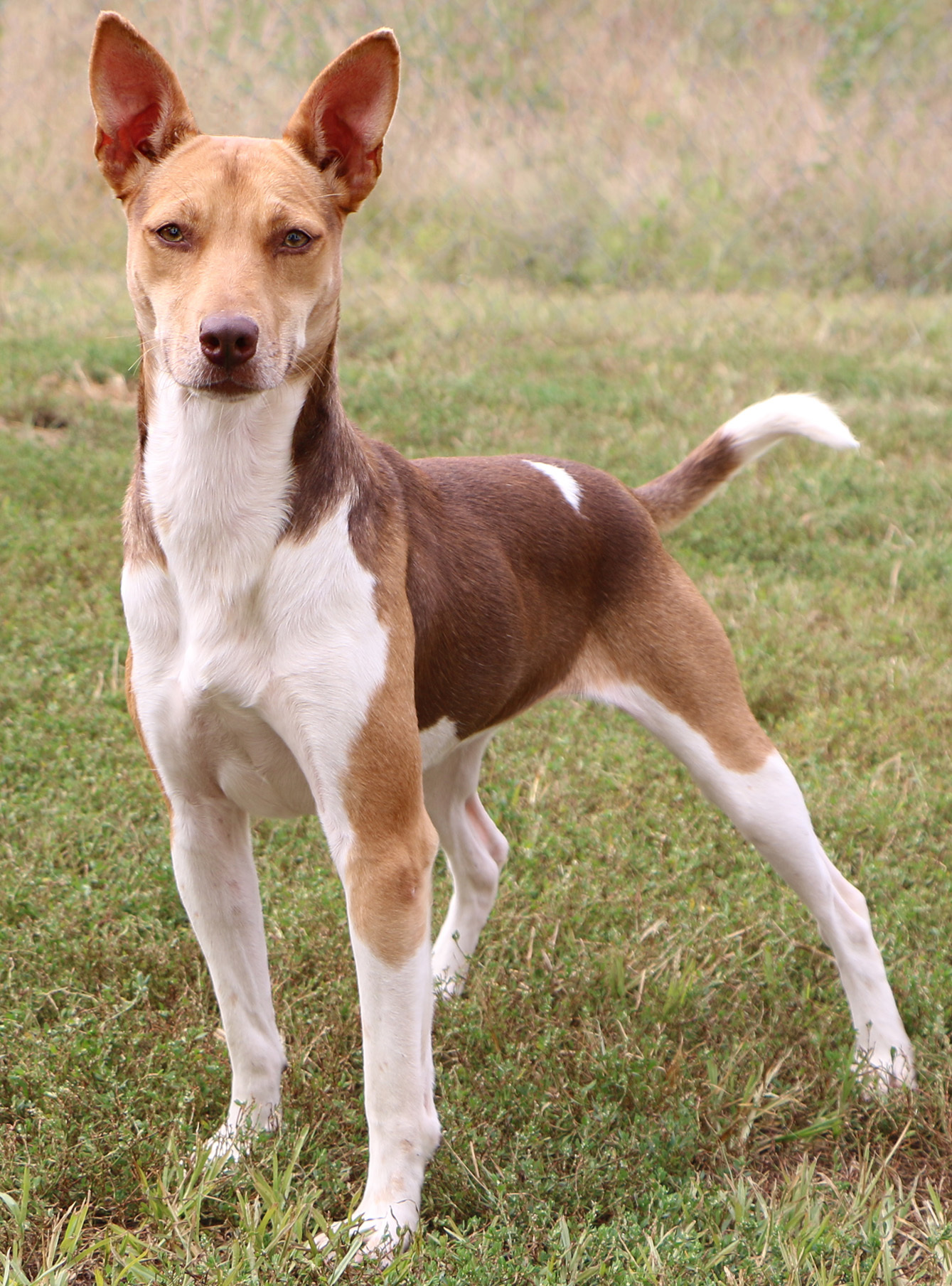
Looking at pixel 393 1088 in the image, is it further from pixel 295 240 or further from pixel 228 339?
pixel 295 240

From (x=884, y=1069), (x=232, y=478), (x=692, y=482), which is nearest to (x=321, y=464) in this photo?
(x=232, y=478)

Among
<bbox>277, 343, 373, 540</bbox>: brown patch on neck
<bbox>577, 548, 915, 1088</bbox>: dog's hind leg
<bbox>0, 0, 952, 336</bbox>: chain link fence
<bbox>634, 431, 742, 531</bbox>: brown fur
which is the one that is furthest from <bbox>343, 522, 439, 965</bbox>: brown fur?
<bbox>0, 0, 952, 336</bbox>: chain link fence

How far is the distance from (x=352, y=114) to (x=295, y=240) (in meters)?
0.41

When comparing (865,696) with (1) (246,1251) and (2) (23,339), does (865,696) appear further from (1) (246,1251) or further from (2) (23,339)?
(2) (23,339)

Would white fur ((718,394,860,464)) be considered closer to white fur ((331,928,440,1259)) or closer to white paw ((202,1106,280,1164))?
white fur ((331,928,440,1259))

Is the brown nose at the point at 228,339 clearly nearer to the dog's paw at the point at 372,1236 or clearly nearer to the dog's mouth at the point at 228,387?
the dog's mouth at the point at 228,387

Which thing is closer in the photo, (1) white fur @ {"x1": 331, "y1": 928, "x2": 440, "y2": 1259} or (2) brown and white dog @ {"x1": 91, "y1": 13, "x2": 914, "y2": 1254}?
(2) brown and white dog @ {"x1": 91, "y1": 13, "x2": 914, "y2": 1254}

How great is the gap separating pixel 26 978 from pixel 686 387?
19.0 ft

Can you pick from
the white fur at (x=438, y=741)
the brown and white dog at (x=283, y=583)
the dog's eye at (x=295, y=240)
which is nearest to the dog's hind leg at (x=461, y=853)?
the white fur at (x=438, y=741)

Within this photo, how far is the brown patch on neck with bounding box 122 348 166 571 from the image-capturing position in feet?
8.50

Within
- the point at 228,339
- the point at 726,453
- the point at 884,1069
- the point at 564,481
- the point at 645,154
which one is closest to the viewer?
the point at 228,339

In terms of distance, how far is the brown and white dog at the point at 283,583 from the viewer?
2.41 metres

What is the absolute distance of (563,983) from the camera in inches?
137

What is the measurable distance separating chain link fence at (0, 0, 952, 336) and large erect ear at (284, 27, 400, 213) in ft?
23.3
